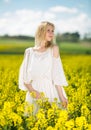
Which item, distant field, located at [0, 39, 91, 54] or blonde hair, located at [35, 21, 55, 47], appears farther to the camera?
distant field, located at [0, 39, 91, 54]

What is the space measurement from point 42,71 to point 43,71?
0.5 inches

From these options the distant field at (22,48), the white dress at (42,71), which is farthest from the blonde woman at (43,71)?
the distant field at (22,48)

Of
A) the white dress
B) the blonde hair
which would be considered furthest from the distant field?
the blonde hair

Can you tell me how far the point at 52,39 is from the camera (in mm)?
6613

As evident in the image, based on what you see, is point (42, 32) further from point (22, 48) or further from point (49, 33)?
point (22, 48)

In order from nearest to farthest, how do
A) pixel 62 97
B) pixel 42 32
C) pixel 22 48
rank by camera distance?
pixel 42 32, pixel 62 97, pixel 22 48

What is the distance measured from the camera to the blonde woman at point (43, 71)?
6.72 m

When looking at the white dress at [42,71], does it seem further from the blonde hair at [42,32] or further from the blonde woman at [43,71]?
the blonde hair at [42,32]

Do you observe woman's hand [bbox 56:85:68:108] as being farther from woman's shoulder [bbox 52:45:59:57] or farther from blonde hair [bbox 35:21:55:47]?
blonde hair [bbox 35:21:55:47]

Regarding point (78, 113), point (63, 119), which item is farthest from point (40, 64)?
point (63, 119)

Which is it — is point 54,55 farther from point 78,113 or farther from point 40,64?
point 78,113

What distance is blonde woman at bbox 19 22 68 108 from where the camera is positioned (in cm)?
672

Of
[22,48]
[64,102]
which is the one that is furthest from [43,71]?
[22,48]

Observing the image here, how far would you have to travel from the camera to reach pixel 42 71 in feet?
22.3
